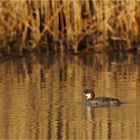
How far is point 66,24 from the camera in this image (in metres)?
16.9

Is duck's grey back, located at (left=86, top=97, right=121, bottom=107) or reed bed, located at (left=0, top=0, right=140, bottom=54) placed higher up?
reed bed, located at (left=0, top=0, right=140, bottom=54)

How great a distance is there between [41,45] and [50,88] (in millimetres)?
Result: 4894

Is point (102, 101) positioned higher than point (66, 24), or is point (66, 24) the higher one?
point (66, 24)

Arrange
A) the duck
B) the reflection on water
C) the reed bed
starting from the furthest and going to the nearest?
the reed bed → the duck → the reflection on water

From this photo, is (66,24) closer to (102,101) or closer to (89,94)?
(89,94)

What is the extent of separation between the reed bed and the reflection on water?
0.44 metres

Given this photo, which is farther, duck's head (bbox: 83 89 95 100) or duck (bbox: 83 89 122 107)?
duck's head (bbox: 83 89 95 100)

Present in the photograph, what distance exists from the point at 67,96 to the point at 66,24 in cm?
555

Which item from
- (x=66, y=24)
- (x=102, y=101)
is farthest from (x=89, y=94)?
(x=66, y=24)

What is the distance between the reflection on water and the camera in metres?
9.26

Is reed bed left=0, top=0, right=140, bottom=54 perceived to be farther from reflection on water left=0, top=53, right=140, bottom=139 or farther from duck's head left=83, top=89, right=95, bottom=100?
duck's head left=83, top=89, right=95, bottom=100

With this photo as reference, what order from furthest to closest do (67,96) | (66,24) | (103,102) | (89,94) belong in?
(66,24) < (67,96) < (89,94) < (103,102)

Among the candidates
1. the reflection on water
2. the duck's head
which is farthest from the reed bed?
the duck's head

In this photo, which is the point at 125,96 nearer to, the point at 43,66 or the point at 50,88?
the point at 50,88
